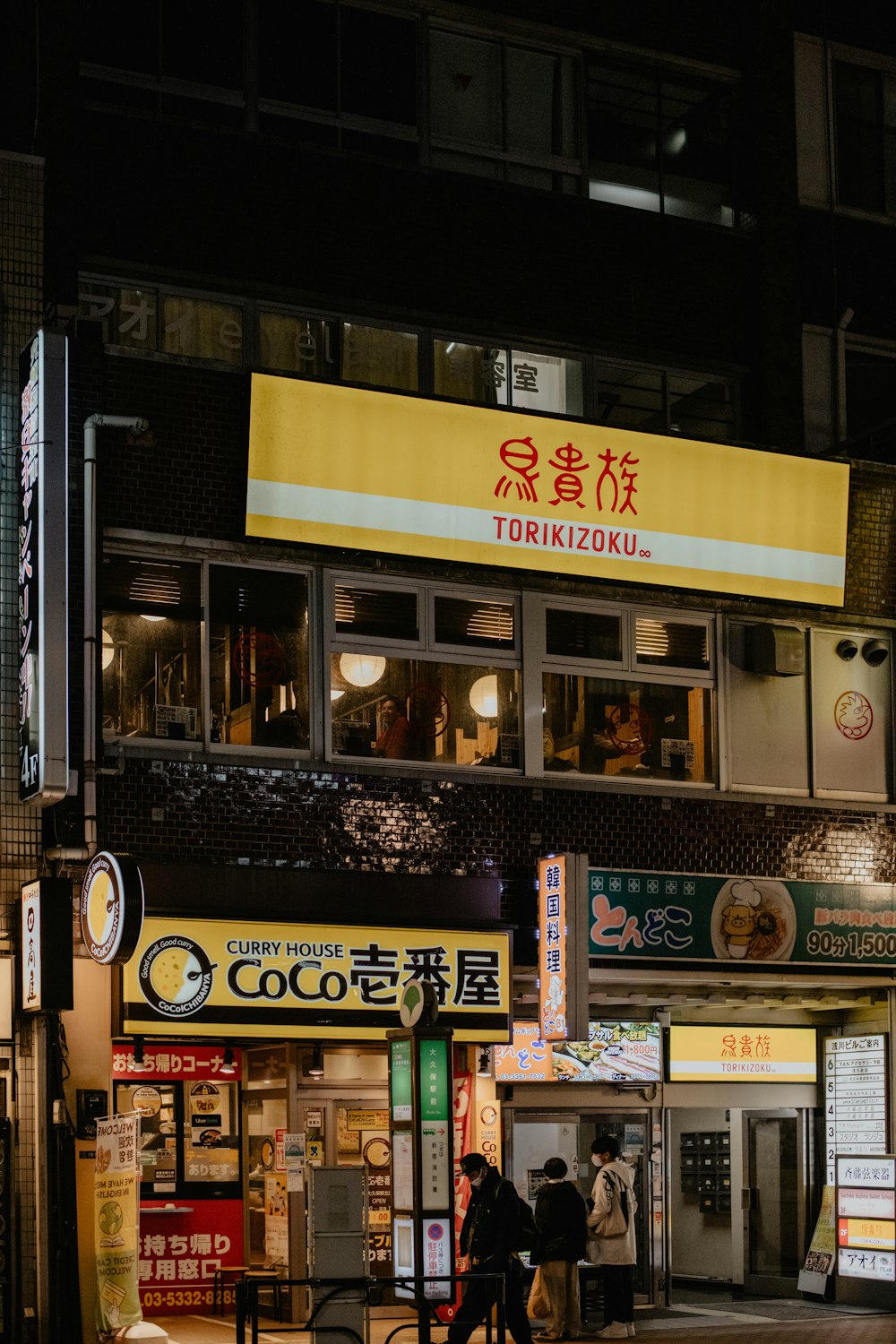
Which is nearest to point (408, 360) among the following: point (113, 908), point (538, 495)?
point (538, 495)

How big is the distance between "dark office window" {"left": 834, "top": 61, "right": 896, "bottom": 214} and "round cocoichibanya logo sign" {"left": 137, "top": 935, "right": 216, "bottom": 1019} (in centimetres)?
1225

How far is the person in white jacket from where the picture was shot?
1778 cm

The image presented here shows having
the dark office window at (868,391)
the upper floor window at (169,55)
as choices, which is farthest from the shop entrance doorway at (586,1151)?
the upper floor window at (169,55)

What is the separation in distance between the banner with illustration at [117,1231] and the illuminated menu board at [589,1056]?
499cm

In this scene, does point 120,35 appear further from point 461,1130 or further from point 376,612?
point 461,1130

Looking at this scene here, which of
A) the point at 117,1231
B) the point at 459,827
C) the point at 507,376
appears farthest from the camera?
the point at 507,376

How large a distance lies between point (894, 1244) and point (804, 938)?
10.8 ft

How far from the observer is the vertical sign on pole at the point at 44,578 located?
15.1m

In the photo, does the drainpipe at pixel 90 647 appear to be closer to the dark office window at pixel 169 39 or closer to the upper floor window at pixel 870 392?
the dark office window at pixel 169 39

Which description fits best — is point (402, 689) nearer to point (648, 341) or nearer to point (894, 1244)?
point (648, 341)

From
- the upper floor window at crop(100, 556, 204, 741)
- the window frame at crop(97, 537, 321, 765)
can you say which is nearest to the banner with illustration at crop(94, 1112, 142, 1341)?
the window frame at crop(97, 537, 321, 765)

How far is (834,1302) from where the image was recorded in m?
20.2

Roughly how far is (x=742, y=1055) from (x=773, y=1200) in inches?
71.4

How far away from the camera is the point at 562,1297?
1738cm
